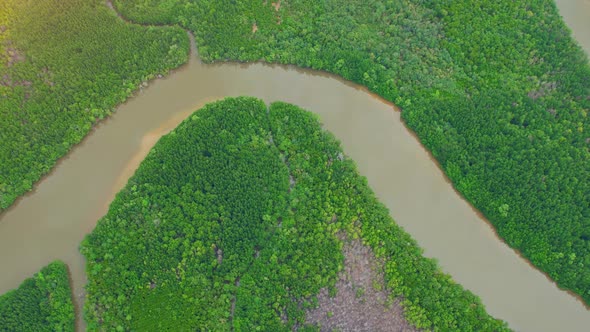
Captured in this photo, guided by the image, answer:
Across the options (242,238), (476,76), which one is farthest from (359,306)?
(476,76)

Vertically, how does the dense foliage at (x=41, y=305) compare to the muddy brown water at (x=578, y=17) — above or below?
below

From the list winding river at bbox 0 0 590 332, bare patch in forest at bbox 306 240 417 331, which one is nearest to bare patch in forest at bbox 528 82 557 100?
winding river at bbox 0 0 590 332

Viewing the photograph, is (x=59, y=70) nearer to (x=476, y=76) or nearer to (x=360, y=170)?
(x=360, y=170)

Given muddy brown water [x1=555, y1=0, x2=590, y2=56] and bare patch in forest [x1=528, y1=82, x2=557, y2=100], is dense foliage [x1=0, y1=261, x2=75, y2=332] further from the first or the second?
muddy brown water [x1=555, y1=0, x2=590, y2=56]

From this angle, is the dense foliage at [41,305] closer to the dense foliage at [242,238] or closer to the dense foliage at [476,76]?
the dense foliage at [242,238]

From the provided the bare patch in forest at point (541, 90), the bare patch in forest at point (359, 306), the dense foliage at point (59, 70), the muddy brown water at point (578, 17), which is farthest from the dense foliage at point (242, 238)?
the muddy brown water at point (578, 17)

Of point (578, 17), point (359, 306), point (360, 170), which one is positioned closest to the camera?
point (359, 306)
